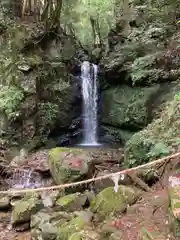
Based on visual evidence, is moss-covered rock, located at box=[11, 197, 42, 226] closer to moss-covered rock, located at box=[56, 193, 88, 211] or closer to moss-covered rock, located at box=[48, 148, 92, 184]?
moss-covered rock, located at box=[56, 193, 88, 211]

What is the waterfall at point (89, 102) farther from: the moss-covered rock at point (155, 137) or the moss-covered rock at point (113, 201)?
the moss-covered rock at point (113, 201)

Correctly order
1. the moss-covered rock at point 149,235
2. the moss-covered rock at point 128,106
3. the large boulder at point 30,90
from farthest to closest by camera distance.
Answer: the moss-covered rock at point 128,106 → the large boulder at point 30,90 → the moss-covered rock at point 149,235

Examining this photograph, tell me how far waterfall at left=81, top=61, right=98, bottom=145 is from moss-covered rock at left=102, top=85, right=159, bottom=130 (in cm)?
55

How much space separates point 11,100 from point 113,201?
6853mm

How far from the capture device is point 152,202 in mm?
4848

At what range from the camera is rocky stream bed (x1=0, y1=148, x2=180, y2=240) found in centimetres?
414

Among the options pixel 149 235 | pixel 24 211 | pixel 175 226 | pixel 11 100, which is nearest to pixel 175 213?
pixel 175 226

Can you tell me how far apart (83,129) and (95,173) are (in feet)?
18.7

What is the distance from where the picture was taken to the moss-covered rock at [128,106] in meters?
11.2

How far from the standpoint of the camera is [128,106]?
38.8ft

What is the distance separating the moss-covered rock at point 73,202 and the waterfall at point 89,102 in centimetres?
661

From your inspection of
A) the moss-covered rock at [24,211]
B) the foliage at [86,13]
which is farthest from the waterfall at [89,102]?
the moss-covered rock at [24,211]

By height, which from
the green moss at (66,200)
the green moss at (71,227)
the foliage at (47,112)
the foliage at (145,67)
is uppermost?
the foliage at (145,67)

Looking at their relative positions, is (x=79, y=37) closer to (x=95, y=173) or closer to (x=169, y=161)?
(x=95, y=173)
